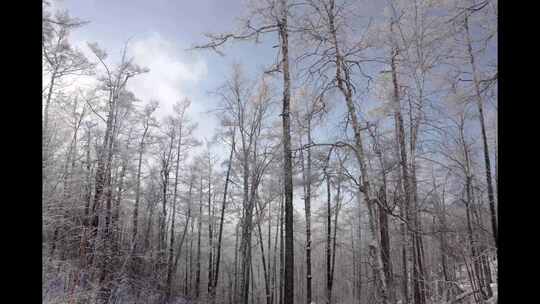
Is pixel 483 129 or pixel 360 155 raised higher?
pixel 483 129

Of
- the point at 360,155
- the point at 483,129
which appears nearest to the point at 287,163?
the point at 360,155

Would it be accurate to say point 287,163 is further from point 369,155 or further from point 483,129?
point 483,129

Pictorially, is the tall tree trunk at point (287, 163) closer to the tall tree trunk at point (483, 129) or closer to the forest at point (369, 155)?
the forest at point (369, 155)

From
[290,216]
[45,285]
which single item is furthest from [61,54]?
[290,216]

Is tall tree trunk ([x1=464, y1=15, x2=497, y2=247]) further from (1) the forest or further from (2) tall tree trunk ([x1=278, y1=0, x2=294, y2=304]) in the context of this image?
(2) tall tree trunk ([x1=278, y1=0, x2=294, y2=304])

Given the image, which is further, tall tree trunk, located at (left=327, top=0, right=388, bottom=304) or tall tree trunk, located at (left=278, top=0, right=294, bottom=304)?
tall tree trunk, located at (left=278, top=0, right=294, bottom=304)

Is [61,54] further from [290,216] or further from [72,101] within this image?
[290,216]

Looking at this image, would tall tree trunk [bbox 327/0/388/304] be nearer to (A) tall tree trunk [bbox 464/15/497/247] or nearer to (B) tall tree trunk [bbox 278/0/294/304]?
(B) tall tree trunk [bbox 278/0/294/304]

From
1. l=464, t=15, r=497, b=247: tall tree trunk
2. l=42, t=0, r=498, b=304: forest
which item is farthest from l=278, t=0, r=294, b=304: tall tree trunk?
l=464, t=15, r=497, b=247: tall tree trunk

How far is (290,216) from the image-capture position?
678 cm

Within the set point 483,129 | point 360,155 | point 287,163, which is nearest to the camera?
point 360,155

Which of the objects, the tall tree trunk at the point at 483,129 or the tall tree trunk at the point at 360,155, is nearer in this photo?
the tall tree trunk at the point at 360,155

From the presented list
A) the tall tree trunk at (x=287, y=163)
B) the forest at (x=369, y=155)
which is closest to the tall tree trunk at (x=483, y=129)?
the forest at (x=369, y=155)
